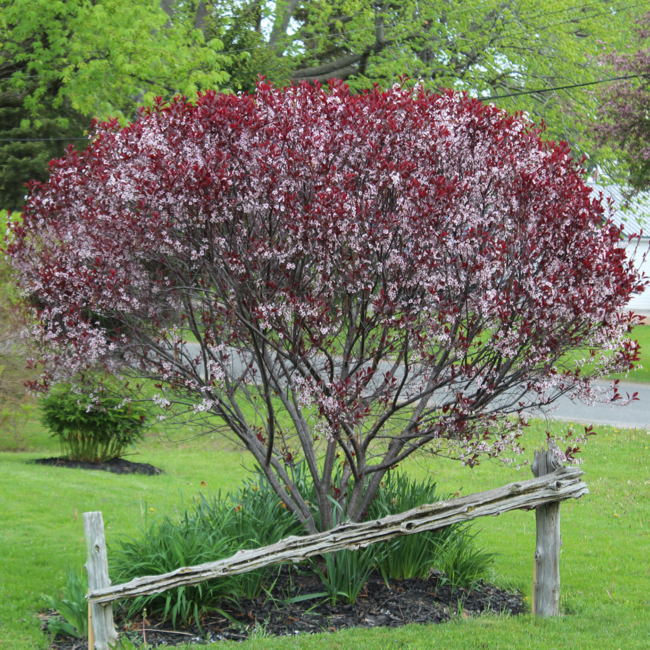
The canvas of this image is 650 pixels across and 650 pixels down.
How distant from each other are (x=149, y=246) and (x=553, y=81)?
21.0m

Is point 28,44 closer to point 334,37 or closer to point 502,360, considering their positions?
point 334,37

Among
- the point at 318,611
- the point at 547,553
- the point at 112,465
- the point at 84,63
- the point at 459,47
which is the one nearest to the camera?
the point at 547,553

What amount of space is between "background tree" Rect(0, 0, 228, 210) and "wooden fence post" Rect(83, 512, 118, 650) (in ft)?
34.0

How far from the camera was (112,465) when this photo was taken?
1140 centimetres

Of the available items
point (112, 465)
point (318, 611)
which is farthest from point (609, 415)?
point (318, 611)

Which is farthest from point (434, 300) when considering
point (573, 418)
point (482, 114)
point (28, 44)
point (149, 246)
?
point (28, 44)

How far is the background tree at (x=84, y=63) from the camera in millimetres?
14695

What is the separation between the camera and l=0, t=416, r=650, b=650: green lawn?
5.04 m

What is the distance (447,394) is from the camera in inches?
225

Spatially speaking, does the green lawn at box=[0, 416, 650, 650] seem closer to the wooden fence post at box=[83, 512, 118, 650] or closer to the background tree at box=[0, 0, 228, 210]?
the wooden fence post at box=[83, 512, 118, 650]

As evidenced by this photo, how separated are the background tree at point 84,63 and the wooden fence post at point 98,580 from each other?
1036 centimetres

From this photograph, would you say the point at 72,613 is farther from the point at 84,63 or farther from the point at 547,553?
the point at 84,63

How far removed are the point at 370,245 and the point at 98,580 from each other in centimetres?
280

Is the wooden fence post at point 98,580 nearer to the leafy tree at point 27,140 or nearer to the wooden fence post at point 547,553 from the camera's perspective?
the wooden fence post at point 547,553
